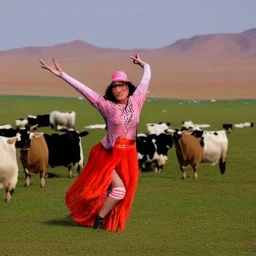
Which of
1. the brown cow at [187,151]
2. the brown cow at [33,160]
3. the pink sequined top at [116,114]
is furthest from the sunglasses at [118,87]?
the brown cow at [187,151]

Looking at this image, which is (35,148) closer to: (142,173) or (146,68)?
(142,173)

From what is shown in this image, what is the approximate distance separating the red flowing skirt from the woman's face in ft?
1.41

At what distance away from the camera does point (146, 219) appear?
10938 millimetres

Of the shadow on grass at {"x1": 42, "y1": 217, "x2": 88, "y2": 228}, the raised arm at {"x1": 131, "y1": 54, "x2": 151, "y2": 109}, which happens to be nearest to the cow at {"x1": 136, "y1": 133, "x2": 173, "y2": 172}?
the shadow on grass at {"x1": 42, "y1": 217, "x2": 88, "y2": 228}

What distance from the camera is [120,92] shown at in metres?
9.52

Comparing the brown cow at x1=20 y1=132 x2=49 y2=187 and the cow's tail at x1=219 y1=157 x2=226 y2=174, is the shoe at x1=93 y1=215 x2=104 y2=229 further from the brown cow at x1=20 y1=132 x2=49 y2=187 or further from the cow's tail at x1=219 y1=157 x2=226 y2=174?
the cow's tail at x1=219 y1=157 x2=226 y2=174

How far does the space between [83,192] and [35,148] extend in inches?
264

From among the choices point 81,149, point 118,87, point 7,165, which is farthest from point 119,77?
point 81,149

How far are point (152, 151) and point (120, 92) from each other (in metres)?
10.7

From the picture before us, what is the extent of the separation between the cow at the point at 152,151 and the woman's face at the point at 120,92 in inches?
408

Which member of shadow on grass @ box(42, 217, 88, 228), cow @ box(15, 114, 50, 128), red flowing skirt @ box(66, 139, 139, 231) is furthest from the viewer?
cow @ box(15, 114, 50, 128)

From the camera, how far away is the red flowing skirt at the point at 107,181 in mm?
9492

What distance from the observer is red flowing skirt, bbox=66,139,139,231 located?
9492 millimetres

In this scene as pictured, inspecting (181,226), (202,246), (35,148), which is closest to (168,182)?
(35,148)
